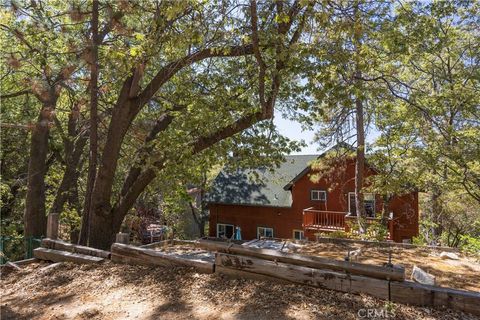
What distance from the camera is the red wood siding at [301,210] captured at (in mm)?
18672

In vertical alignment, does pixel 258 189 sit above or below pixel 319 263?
above

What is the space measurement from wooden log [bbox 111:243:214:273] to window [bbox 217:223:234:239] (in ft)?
56.4

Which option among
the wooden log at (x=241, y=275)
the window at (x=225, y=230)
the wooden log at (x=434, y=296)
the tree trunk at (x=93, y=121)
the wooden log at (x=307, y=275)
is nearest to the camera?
the wooden log at (x=434, y=296)

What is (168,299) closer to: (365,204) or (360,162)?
(360,162)

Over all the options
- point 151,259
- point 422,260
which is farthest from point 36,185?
point 422,260

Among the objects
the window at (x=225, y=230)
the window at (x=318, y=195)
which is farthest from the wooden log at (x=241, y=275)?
the window at (x=225, y=230)

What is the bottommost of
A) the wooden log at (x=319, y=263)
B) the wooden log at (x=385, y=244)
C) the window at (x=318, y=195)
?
the wooden log at (x=385, y=244)

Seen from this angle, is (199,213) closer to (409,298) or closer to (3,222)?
(3,222)

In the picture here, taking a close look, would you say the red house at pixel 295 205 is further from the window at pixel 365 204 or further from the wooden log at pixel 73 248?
the wooden log at pixel 73 248

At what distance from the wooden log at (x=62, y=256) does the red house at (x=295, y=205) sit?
36.7ft

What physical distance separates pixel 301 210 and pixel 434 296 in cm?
1737

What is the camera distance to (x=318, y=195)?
2144cm

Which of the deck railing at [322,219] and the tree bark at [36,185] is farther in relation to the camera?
the deck railing at [322,219]

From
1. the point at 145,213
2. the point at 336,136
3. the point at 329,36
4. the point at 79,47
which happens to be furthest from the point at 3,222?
the point at 329,36
